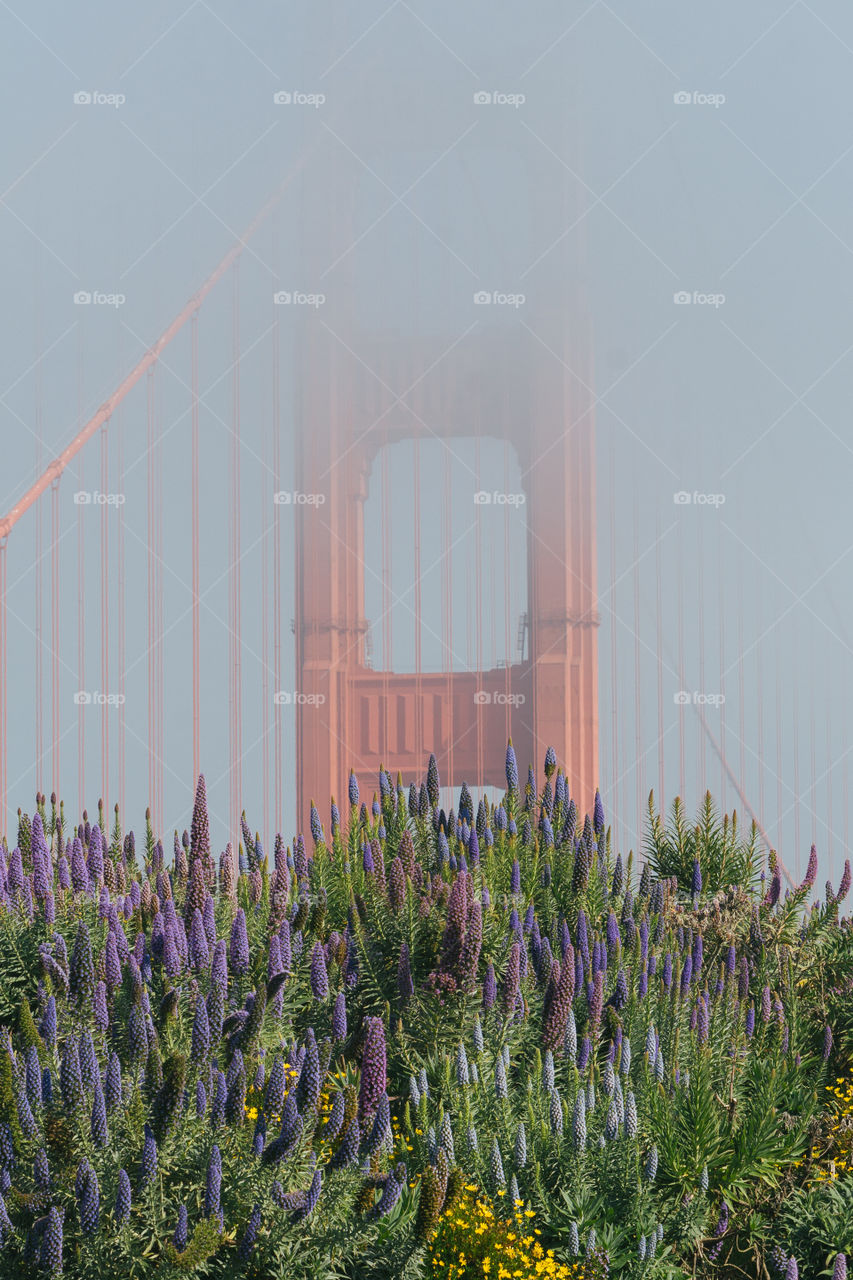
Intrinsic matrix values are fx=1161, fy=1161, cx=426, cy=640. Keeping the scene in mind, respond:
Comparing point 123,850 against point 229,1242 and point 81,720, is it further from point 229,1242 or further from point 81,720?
point 81,720

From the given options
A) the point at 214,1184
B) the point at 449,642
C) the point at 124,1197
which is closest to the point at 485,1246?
the point at 214,1184

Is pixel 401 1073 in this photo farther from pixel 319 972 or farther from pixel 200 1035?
pixel 200 1035

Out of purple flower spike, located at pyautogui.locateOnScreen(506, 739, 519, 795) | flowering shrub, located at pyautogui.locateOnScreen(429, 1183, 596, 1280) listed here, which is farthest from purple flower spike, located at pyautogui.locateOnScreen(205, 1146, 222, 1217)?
purple flower spike, located at pyautogui.locateOnScreen(506, 739, 519, 795)

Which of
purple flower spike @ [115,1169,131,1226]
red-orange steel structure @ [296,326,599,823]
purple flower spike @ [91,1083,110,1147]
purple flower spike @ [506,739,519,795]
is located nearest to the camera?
purple flower spike @ [115,1169,131,1226]

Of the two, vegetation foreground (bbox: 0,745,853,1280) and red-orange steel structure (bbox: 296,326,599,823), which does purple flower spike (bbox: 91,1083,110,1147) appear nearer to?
vegetation foreground (bbox: 0,745,853,1280)

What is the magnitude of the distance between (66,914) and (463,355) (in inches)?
327

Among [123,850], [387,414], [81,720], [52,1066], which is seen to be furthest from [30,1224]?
[387,414]

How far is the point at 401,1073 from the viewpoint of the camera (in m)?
2.97

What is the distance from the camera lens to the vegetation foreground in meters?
2.06

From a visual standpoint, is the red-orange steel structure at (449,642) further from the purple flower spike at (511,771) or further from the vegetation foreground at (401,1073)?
the vegetation foreground at (401,1073)

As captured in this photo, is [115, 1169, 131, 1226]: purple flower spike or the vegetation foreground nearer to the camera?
[115, 1169, 131, 1226]: purple flower spike

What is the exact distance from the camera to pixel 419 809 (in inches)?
178

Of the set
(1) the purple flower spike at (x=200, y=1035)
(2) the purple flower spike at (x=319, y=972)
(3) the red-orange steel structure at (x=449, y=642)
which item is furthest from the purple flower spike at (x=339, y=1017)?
(3) the red-orange steel structure at (x=449, y=642)

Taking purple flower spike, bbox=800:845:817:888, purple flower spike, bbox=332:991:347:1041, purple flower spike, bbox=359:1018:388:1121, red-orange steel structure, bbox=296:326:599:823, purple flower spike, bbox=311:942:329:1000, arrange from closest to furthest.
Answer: purple flower spike, bbox=359:1018:388:1121, purple flower spike, bbox=332:991:347:1041, purple flower spike, bbox=311:942:329:1000, purple flower spike, bbox=800:845:817:888, red-orange steel structure, bbox=296:326:599:823
